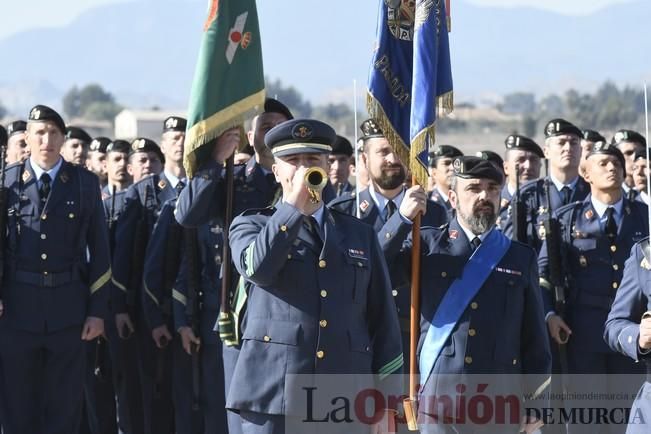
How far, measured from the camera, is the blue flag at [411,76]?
26.2 feet

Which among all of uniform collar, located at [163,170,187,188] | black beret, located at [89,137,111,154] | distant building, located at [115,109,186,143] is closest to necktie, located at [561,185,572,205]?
uniform collar, located at [163,170,187,188]

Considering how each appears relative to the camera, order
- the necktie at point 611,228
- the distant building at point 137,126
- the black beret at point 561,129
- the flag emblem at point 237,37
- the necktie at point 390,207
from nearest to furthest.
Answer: the flag emblem at point 237,37 → the necktie at point 390,207 → the necktie at point 611,228 → the black beret at point 561,129 → the distant building at point 137,126

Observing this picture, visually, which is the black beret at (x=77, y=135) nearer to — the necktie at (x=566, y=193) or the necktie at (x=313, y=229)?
the necktie at (x=566, y=193)

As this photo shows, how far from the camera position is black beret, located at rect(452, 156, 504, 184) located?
7852 millimetres

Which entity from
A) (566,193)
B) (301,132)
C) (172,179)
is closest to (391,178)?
(301,132)

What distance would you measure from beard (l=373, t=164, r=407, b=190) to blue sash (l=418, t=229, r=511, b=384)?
1.29m

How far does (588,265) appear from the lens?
10.3 m

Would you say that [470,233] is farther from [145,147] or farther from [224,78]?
[145,147]

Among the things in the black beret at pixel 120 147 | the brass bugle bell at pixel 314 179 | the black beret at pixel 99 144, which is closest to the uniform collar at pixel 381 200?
the brass bugle bell at pixel 314 179

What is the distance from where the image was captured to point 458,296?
7809 mm

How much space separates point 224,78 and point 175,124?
129 inches

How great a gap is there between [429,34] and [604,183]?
2911 mm

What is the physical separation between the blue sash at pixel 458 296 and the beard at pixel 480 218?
71 millimetres

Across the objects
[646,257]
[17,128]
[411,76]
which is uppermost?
[17,128]
